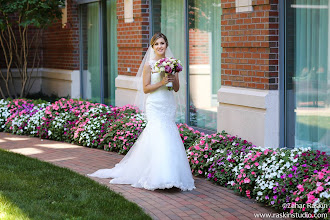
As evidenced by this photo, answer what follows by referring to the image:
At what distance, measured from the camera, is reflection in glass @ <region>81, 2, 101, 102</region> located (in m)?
13.7

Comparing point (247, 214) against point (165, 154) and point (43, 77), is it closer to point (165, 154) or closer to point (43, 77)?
point (165, 154)

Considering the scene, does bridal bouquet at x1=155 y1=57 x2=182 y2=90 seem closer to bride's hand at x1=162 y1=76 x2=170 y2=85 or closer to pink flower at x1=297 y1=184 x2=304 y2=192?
bride's hand at x1=162 y1=76 x2=170 y2=85

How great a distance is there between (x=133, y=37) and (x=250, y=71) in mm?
4074

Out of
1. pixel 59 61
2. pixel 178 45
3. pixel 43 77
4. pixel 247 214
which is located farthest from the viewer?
pixel 43 77

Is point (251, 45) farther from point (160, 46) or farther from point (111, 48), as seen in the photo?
point (111, 48)

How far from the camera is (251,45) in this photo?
7.86 meters

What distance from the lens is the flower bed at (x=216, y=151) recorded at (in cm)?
592

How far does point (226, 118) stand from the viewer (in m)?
8.50

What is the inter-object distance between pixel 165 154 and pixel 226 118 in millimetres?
Result: 1689

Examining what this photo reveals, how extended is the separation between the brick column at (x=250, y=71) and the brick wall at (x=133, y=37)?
9.40 ft

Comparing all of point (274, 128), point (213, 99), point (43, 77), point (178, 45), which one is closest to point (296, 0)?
point (274, 128)

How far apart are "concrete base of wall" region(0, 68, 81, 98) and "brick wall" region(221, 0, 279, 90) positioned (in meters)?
6.64

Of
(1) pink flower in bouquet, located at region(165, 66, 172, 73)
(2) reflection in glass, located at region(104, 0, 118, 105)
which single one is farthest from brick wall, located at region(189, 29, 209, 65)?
(2) reflection in glass, located at region(104, 0, 118, 105)

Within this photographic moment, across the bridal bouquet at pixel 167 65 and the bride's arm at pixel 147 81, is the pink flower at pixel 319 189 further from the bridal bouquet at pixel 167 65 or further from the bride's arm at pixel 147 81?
the bride's arm at pixel 147 81
